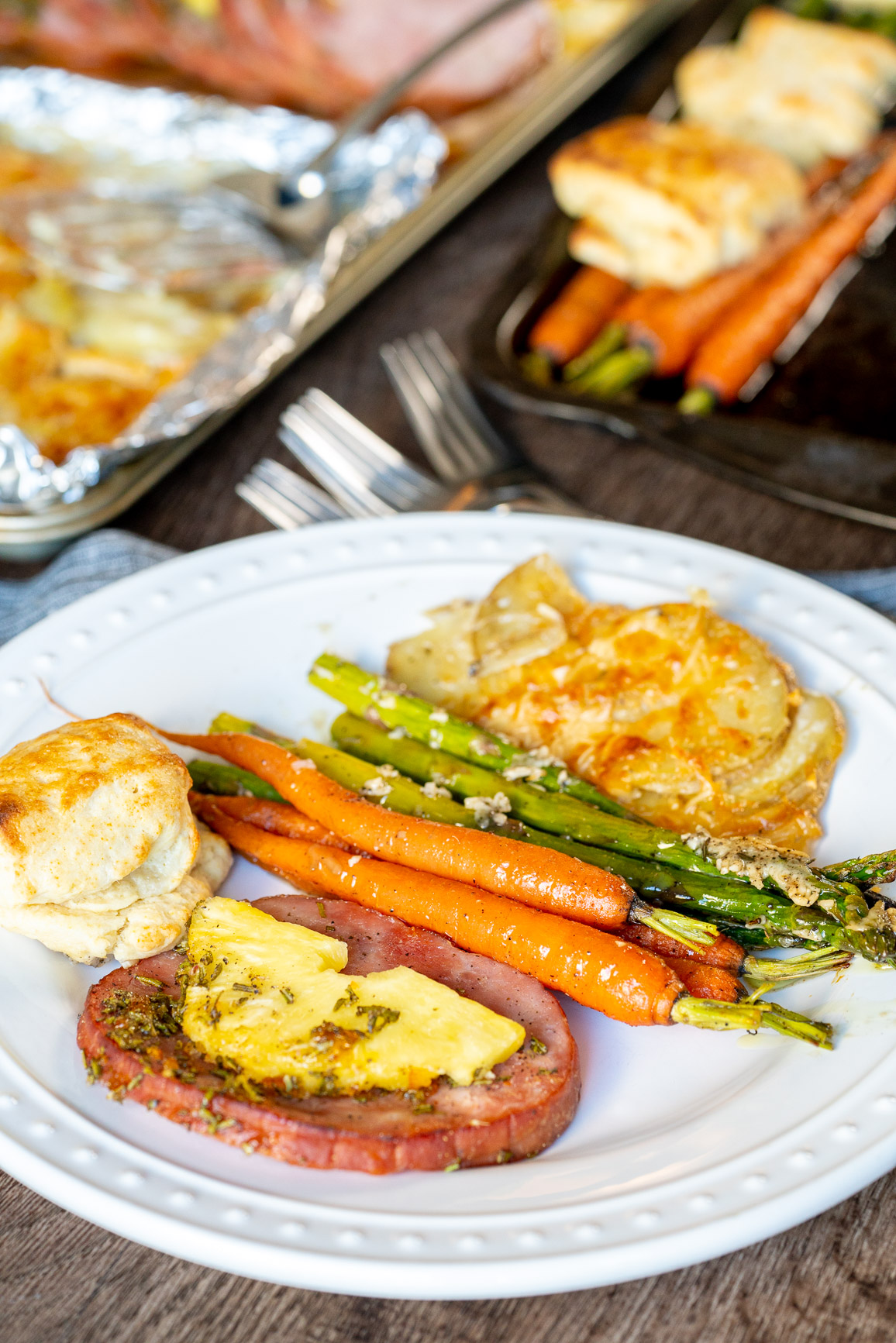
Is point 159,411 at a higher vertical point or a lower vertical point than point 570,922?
lower

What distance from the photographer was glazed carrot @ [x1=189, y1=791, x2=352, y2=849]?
2.45 meters

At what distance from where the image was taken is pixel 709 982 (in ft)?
6.79

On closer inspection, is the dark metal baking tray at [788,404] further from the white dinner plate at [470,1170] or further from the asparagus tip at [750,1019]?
the asparagus tip at [750,1019]

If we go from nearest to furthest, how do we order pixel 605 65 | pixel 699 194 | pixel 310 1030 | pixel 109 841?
pixel 310 1030 → pixel 109 841 → pixel 699 194 → pixel 605 65

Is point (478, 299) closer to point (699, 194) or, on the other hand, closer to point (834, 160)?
point (699, 194)

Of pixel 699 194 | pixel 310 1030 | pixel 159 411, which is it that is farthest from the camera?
pixel 699 194

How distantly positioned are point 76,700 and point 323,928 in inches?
33.6

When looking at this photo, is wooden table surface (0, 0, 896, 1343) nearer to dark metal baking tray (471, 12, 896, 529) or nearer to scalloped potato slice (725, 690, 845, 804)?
scalloped potato slice (725, 690, 845, 804)

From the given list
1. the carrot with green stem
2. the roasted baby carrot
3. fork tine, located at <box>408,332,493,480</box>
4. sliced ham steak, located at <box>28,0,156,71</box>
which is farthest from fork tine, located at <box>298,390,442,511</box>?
sliced ham steak, located at <box>28,0,156,71</box>

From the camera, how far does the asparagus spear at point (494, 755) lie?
2.24m

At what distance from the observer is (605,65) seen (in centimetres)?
518

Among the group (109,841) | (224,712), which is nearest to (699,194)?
(224,712)

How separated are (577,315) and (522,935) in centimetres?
252

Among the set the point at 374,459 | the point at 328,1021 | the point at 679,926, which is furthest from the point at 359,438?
the point at 328,1021
